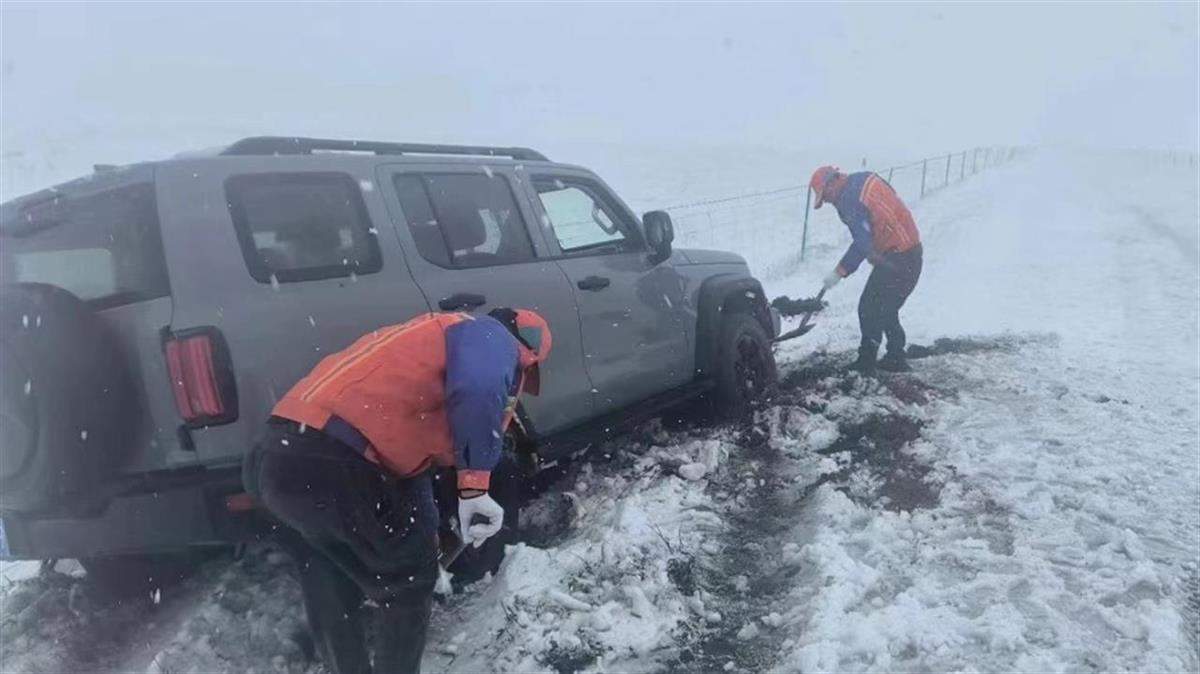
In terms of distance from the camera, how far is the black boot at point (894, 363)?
7.19 meters

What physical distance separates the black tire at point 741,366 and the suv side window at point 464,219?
1.82 meters

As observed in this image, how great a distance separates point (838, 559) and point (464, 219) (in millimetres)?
2329

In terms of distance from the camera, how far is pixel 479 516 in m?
2.89

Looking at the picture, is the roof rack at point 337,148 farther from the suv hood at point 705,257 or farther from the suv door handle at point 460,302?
the suv hood at point 705,257

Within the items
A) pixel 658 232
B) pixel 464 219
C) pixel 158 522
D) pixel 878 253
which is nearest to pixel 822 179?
pixel 878 253

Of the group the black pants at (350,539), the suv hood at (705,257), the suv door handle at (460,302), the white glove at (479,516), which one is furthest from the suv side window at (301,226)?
the suv hood at (705,257)

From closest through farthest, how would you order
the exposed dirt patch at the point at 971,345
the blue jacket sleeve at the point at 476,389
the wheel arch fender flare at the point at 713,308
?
1. the blue jacket sleeve at the point at 476,389
2. the wheel arch fender flare at the point at 713,308
3. the exposed dirt patch at the point at 971,345

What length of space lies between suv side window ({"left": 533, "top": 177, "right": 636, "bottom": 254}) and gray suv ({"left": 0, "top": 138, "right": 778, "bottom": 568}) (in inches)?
22.0

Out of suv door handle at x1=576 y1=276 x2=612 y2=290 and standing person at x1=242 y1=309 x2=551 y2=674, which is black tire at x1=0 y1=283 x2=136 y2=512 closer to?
standing person at x1=242 y1=309 x2=551 y2=674

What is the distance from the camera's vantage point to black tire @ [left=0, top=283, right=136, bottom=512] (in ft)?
9.48

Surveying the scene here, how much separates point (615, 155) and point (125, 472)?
38.6m

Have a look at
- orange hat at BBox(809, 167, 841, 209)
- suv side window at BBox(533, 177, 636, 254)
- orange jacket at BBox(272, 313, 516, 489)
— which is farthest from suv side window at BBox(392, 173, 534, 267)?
orange hat at BBox(809, 167, 841, 209)

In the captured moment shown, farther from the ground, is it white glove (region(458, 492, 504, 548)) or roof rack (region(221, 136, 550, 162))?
roof rack (region(221, 136, 550, 162))

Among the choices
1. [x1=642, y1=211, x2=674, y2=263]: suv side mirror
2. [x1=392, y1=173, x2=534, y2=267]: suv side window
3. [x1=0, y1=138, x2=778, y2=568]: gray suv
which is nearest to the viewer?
[x1=0, y1=138, x2=778, y2=568]: gray suv
